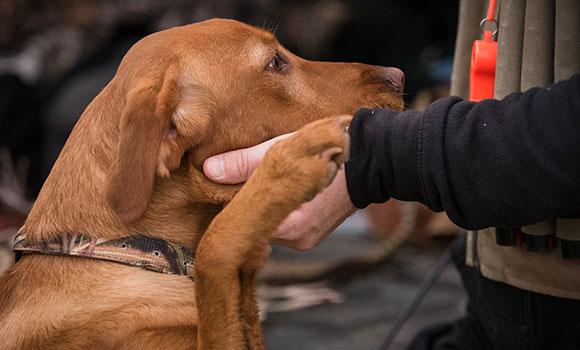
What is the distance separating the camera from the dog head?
1.93m

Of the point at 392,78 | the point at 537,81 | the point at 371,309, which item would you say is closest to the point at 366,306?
the point at 371,309

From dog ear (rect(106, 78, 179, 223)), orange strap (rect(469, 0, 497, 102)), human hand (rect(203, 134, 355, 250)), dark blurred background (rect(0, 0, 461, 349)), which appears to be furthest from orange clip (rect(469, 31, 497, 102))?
dark blurred background (rect(0, 0, 461, 349))

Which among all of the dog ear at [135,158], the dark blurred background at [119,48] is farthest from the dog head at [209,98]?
the dark blurred background at [119,48]

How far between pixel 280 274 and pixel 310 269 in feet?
0.53

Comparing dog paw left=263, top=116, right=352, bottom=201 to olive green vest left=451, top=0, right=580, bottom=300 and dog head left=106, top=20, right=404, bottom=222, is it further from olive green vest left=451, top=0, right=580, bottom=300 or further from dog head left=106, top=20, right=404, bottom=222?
olive green vest left=451, top=0, right=580, bottom=300

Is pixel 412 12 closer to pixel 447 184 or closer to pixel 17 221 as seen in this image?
pixel 17 221

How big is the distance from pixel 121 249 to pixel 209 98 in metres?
0.44

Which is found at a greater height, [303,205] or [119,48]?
[119,48]

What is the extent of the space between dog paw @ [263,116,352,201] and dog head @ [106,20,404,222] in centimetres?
36

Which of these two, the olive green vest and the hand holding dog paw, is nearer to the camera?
the olive green vest

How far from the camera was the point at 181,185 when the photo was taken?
6.99 ft

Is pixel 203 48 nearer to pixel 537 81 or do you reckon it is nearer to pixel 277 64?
pixel 277 64

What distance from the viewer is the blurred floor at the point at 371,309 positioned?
3787 millimetres

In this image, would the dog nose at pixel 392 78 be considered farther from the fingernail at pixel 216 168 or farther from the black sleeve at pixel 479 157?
the fingernail at pixel 216 168
